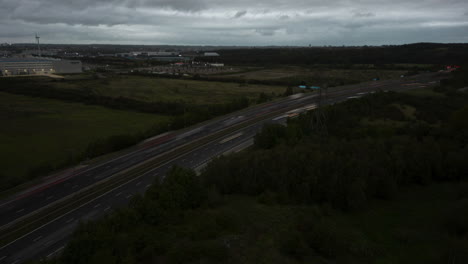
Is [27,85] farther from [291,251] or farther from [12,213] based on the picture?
[291,251]

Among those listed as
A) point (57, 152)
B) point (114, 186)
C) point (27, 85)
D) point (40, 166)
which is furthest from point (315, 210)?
point (27, 85)

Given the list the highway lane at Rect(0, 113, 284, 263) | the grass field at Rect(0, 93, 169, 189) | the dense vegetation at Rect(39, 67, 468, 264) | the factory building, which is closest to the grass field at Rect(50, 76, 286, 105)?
the grass field at Rect(0, 93, 169, 189)

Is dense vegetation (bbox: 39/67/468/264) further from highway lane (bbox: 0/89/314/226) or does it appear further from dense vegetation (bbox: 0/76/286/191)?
dense vegetation (bbox: 0/76/286/191)

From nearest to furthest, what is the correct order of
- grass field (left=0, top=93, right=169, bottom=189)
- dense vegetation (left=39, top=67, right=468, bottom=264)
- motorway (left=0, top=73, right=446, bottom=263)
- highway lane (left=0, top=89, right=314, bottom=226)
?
dense vegetation (left=39, top=67, right=468, bottom=264) → motorway (left=0, top=73, right=446, bottom=263) → highway lane (left=0, top=89, right=314, bottom=226) → grass field (left=0, top=93, right=169, bottom=189)

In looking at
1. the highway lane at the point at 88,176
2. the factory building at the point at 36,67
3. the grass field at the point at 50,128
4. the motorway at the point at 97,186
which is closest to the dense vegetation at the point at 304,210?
the motorway at the point at 97,186

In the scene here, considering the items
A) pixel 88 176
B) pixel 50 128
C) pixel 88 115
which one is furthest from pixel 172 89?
pixel 88 176

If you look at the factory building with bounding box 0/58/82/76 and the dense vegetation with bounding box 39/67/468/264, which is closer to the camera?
the dense vegetation with bounding box 39/67/468/264
